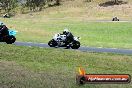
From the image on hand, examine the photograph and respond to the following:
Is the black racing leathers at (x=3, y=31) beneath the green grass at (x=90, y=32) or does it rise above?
above

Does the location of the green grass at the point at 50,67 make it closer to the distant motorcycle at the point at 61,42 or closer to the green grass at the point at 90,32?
the distant motorcycle at the point at 61,42

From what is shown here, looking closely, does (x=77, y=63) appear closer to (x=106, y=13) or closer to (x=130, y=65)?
(x=130, y=65)

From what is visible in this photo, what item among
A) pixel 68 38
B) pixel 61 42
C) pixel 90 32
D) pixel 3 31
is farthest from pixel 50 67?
pixel 90 32

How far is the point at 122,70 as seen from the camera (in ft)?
68.7

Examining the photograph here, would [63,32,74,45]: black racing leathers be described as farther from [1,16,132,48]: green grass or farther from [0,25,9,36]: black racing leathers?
[1,16,132,48]: green grass

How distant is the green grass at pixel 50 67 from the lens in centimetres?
1460

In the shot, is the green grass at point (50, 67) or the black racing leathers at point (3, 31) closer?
the green grass at point (50, 67)

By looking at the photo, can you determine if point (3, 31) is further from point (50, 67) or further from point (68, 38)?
point (50, 67)


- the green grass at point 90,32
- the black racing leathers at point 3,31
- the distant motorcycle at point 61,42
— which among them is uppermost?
the black racing leathers at point 3,31

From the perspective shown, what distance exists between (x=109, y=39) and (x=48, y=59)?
25.4 meters

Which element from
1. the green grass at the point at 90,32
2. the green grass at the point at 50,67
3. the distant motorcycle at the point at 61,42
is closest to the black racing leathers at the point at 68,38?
the distant motorcycle at the point at 61,42

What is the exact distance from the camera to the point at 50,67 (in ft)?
65.3

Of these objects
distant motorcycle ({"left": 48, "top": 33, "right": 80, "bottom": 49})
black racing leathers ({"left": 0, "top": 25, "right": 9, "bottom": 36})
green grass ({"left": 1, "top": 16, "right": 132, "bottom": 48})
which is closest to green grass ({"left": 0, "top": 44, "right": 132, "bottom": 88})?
distant motorcycle ({"left": 48, "top": 33, "right": 80, "bottom": 49})

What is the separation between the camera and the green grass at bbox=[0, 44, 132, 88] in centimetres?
1460
